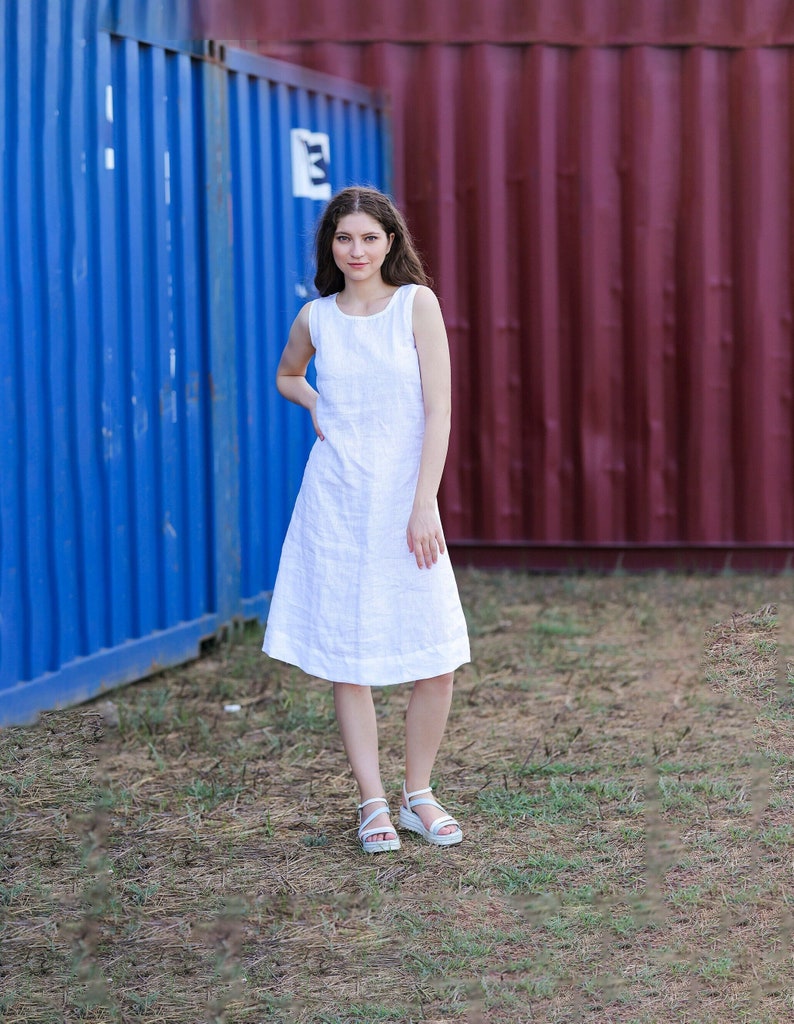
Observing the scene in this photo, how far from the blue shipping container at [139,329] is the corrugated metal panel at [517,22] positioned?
2.87 ft

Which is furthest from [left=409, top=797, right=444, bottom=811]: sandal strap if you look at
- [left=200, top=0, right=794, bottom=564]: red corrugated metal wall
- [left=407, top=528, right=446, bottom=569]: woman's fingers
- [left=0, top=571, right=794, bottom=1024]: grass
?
[left=200, top=0, right=794, bottom=564]: red corrugated metal wall

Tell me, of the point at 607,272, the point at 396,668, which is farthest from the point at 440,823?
the point at 607,272

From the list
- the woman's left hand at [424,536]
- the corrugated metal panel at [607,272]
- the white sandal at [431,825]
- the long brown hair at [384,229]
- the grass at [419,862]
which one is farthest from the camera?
the corrugated metal panel at [607,272]

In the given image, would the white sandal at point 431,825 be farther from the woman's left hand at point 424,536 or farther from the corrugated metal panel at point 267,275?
the corrugated metal panel at point 267,275

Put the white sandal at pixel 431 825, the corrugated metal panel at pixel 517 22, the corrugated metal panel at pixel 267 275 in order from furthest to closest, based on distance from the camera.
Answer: the corrugated metal panel at pixel 517 22
the corrugated metal panel at pixel 267 275
the white sandal at pixel 431 825

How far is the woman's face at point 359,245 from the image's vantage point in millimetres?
3434

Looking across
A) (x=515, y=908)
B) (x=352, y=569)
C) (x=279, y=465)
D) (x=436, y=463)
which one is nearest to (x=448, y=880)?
(x=515, y=908)

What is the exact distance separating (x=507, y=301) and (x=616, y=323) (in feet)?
2.00

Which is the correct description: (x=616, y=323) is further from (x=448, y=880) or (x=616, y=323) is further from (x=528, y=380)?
(x=448, y=880)

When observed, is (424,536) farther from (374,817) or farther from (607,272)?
(607,272)

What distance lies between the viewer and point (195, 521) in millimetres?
5648

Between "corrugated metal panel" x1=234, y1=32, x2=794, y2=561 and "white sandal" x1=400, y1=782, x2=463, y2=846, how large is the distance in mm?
3872

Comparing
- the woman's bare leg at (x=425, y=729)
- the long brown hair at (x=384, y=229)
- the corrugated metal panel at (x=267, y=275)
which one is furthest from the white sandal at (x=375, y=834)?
the corrugated metal panel at (x=267, y=275)

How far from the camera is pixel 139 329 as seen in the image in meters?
5.22
